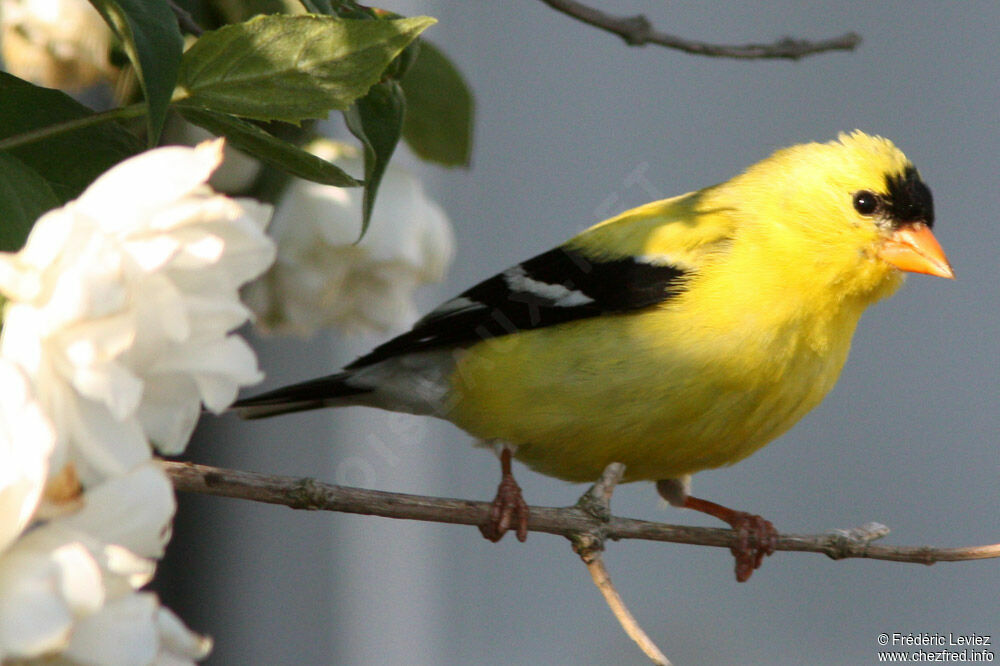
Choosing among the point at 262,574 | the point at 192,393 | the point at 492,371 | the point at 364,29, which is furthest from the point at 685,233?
the point at 262,574

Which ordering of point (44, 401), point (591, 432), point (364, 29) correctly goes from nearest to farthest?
1. point (44, 401)
2. point (364, 29)
3. point (591, 432)

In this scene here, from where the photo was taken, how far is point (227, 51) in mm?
838

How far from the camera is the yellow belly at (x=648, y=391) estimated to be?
1.88 m

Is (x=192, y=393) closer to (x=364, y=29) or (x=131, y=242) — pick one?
(x=131, y=242)

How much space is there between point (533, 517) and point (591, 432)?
0.63m

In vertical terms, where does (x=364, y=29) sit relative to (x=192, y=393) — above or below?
above

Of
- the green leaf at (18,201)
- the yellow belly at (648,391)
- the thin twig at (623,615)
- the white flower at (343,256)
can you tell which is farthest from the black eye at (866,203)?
the green leaf at (18,201)

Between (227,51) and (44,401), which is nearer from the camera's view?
(44,401)

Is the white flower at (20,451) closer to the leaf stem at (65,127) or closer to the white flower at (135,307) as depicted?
the white flower at (135,307)

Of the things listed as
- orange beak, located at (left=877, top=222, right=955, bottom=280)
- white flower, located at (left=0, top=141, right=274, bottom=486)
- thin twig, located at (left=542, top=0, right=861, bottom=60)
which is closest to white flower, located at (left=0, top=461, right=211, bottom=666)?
white flower, located at (left=0, top=141, right=274, bottom=486)

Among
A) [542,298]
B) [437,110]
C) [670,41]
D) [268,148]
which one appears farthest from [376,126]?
[542,298]

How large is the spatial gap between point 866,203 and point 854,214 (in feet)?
0.13

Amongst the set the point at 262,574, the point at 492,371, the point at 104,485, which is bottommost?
the point at 262,574

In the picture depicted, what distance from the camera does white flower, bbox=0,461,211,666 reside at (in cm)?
50
